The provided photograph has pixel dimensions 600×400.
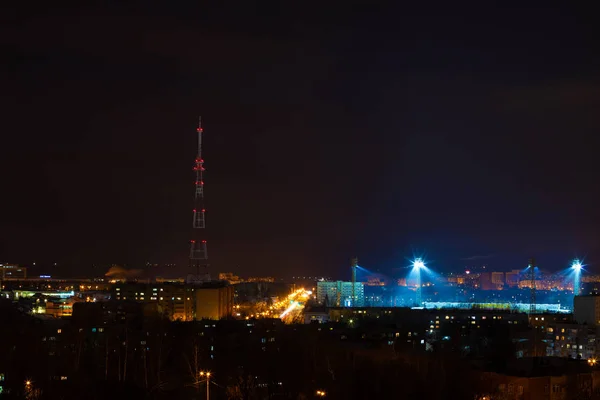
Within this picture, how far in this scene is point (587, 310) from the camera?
33969 millimetres

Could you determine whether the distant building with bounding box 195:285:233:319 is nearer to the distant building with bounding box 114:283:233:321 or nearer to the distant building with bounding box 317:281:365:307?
the distant building with bounding box 114:283:233:321

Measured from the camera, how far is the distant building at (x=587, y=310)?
33344mm

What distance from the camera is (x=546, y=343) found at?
27.6 metres

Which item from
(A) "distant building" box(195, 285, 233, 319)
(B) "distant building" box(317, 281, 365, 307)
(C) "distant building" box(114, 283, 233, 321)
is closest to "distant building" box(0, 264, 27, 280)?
(B) "distant building" box(317, 281, 365, 307)

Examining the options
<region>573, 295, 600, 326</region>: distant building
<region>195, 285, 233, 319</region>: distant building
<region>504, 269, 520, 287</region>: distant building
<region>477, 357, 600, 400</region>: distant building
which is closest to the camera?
<region>477, 357, 600, 400</region>: distant building

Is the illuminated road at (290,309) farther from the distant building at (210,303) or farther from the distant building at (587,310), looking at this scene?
the distant building at (587,310)

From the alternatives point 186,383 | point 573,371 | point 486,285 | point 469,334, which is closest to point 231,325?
point 469,334

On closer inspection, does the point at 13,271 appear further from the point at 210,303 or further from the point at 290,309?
the point at 210,303

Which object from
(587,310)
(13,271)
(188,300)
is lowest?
(587,310)

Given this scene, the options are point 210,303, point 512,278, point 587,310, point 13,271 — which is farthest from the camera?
point 512,278

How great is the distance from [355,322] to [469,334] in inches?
266

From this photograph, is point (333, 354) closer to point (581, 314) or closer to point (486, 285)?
point (581, 314)

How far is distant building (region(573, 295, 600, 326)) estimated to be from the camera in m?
33.3

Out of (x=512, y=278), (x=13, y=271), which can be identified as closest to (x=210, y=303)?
(x=13, y=271)
